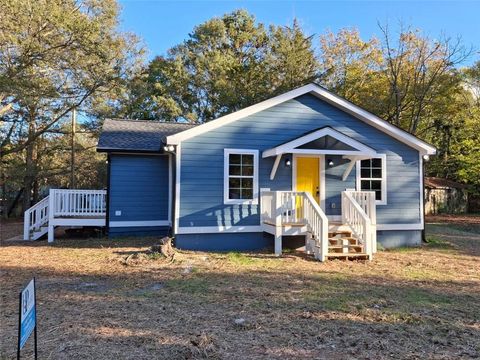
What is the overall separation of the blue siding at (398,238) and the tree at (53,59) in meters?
13.7

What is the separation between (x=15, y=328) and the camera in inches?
177

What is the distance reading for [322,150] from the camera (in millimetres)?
10156

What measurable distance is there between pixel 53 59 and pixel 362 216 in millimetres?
13975

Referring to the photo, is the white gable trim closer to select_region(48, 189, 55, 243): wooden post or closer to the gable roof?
the gable roof

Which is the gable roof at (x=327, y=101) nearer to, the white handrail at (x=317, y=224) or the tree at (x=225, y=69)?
the white handrail at (x=317, y=224)

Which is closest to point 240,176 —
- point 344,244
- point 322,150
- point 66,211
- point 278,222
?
point 278,222

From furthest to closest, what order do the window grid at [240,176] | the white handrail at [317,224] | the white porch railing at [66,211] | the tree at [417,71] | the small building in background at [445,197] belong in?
the small building in background at [445,197], the tree at [417,71], the white porch railing at [66,211], the window grid at [240,176], the white handrail at [317,224]

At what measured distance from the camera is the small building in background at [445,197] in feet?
85.1

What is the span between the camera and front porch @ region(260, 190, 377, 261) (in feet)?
29.3

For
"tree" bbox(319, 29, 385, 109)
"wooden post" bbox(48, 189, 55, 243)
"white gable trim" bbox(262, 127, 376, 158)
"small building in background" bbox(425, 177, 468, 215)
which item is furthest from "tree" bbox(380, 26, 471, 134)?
"wooden post" bbox(48, 189, 55, 243)

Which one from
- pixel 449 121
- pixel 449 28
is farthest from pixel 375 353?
pixel 449 121

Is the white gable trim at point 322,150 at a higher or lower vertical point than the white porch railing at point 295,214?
higher

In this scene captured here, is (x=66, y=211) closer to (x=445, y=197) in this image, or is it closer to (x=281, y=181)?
(x=281, y=181)

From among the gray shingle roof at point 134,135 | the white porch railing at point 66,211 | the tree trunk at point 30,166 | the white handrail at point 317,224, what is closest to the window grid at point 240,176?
the white handrail at point 317,224
